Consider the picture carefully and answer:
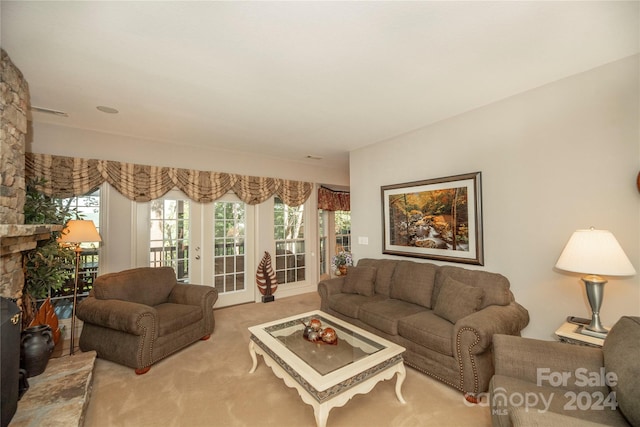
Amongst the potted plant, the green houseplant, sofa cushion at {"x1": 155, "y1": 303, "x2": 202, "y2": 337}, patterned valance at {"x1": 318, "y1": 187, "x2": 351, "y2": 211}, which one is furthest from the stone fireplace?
patterned valance at {"x1": 318, "y1": 187, "x2": 351, "y2": 211}

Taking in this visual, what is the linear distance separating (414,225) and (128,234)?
3868 mm

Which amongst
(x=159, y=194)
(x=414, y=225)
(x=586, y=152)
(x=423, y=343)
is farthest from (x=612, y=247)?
(x=159, y=194)

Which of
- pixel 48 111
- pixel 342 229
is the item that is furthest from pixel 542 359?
pixel 342 229

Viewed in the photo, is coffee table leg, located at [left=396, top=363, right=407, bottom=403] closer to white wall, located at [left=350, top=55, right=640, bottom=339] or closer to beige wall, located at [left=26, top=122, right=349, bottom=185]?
white wall, located at [left=350, top=55, right=640, bottom=339]

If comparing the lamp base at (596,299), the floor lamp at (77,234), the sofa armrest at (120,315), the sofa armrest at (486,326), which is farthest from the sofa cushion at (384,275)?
the floor lamp at (77,234)

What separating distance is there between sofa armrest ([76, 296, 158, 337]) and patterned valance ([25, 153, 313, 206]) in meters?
1.44

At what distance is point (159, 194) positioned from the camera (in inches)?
149

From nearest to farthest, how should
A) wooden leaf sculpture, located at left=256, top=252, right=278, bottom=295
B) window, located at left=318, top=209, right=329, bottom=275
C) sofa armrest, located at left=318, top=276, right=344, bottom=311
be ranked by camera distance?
sofa armrest, located at left=318, top=276, right=344, bottom=311
wooden leaf sculpture, located at left=256, top=252, right=278, bottom=295
window, located at left=318, top=209, right=329, bottom=275

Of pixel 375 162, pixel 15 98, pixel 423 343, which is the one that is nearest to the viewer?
pixel 15 98

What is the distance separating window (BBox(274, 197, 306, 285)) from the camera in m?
5.10

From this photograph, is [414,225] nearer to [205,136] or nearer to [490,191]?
[490,191]

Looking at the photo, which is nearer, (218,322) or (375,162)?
(218,322)

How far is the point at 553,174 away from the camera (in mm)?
2361

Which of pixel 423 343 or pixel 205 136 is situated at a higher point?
pixel 205 136
